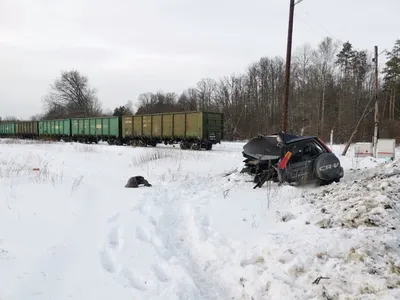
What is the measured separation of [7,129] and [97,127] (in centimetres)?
3076

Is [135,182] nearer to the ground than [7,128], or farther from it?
nearer to the ground

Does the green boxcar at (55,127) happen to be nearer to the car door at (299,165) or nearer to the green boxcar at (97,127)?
the green boxcar at (97,127)

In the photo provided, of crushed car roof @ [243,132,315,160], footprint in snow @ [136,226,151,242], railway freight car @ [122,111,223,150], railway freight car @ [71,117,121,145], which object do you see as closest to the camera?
footprint in snow @ [136,226,151,242]

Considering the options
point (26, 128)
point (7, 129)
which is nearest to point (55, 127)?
point (26, 128)

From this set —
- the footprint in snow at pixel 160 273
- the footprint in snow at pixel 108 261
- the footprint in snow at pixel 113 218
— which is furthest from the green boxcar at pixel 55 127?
the footprint in snow at pixel 160 273

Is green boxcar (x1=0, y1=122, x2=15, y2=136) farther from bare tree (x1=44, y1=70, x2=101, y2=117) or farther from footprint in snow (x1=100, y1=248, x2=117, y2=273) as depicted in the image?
footprint in snow (x1=100, y1=248, x2=117, y2=273)

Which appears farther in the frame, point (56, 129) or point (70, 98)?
point (70, 98)

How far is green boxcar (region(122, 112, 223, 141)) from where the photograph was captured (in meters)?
24.1

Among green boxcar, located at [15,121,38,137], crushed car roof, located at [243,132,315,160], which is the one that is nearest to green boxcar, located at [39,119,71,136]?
green boxcar, located at [15,121,38,137]

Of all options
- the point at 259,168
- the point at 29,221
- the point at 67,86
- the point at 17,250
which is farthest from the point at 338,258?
the point at 67,86

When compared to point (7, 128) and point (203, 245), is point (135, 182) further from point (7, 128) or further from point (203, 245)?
point (7, 128)

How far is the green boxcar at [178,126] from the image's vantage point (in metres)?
24.1

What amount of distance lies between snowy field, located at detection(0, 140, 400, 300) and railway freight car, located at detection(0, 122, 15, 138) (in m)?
53.6

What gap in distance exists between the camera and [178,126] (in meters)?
25.9
